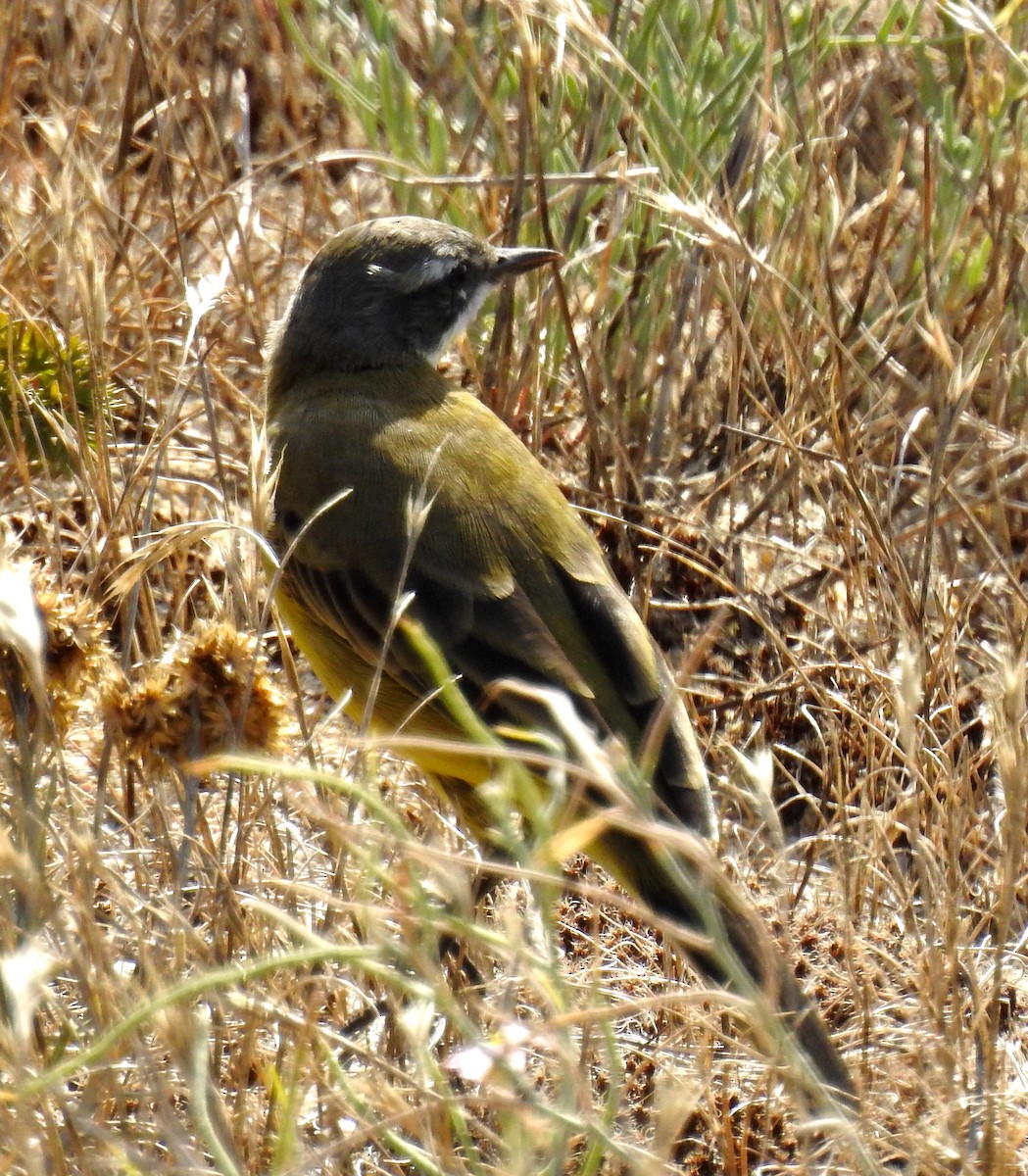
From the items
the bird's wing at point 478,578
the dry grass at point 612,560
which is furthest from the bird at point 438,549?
the dry grass at point 612,560

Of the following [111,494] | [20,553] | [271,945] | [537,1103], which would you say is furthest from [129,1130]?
[20,553]

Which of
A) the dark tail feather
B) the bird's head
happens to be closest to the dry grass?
the dark tail feather

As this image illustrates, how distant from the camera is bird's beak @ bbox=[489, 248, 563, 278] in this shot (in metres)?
4.79

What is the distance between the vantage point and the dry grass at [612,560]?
2.37m

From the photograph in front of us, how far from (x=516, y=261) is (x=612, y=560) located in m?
0.97

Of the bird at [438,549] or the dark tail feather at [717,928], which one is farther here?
the bird at [438,549]

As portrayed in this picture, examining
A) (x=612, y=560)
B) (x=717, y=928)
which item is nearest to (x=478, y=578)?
(x=612, y=560)

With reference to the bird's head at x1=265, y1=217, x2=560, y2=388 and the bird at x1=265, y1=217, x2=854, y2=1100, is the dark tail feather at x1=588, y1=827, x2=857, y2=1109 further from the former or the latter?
the bird's head at x1=265, y1=217, x2=560, y2=388

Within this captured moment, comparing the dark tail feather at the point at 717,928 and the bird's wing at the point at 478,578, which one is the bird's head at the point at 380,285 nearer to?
the bird's wing at the point at 478,578

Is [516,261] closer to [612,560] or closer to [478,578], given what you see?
[612,560]

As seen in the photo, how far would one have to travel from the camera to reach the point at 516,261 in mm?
4812

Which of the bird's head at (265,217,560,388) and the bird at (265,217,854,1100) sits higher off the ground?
the bird's head at (265,217,560,388)

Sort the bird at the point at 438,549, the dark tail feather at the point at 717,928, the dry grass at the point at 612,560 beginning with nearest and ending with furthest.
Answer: the dark tail feather at the point at 717,928 → the dry grass at the point at 612,560 → the bird at the point at 438,549

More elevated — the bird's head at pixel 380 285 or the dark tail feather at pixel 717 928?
the bird's head at pixel 380 285
